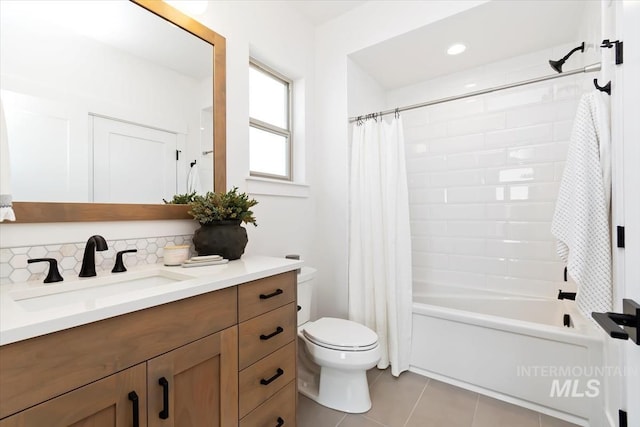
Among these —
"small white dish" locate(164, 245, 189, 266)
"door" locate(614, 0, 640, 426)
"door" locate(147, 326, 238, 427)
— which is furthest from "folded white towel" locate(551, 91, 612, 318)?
"small white dish" locate(164, 245, 189, 266)

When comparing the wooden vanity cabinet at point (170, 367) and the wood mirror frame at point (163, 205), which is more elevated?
the wood mirror frame at point (163, 205)

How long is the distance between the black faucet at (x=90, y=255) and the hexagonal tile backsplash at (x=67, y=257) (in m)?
0.06

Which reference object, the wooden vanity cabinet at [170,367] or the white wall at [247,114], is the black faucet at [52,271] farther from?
the wooden vanity cabinet at [170,367]

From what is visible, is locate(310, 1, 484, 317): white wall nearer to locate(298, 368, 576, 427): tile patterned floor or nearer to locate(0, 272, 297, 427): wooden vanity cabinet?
locate(298, 368, 576, 427): tile patterned floor

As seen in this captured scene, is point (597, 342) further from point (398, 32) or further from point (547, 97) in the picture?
point (398, 32)

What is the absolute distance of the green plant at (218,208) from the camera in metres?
1.38

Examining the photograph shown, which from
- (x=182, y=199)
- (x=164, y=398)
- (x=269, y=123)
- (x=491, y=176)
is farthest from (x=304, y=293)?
(x=491, y=176)

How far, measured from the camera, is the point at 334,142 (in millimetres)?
2322

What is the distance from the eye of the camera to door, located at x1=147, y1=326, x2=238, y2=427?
0.82 m

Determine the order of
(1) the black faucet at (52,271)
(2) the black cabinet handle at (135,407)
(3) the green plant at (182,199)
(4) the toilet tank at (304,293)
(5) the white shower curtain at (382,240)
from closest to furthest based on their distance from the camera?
(2) the black cabinet handle at (135,407)
(1) the black faucet at (52,271)
(3) the green plant at (182,199)
(4) the toilet tank at (304,293)
(5) the white shower curtain at (382,240)

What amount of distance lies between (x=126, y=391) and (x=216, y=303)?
0.32 m

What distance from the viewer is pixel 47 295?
946mm

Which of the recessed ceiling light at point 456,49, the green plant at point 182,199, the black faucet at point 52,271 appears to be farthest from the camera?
the recessed ceiling light at point 456,49

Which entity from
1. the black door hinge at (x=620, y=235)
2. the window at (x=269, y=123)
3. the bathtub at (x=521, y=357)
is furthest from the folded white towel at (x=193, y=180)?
the black door hinge at (x=620, y=235)
